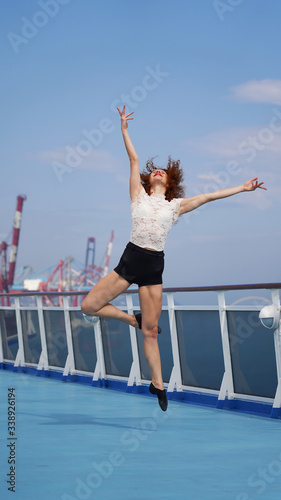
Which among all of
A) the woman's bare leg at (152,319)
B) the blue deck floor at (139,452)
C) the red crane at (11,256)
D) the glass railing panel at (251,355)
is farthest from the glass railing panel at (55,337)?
the red crane at (11,256)

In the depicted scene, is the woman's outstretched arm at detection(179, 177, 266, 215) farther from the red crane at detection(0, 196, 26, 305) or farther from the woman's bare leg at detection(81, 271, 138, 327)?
the red crane at detection(0, 196, 26, 305)

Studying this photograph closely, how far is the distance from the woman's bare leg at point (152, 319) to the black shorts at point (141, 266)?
0.06 meters

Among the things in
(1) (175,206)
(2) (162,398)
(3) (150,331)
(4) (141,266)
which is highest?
(1) (175,206)

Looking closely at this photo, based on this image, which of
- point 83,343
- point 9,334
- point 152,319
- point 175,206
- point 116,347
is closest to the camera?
point 175,206

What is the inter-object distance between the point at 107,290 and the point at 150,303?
0.93 ft

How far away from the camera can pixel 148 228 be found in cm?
480

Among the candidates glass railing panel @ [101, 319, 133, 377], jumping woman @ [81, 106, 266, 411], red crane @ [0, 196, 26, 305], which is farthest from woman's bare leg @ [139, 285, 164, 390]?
red crane @ [0, 196, 26, 305]

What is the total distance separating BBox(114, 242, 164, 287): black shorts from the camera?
480cm

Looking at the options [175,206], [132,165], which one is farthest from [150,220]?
[132,165]

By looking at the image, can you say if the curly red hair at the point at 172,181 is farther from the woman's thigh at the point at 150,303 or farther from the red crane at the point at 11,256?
the red crane at the point at 11,256

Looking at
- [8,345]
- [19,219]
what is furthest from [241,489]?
[19,219]

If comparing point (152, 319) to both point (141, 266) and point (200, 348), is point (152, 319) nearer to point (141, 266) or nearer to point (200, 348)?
point (141, 266)

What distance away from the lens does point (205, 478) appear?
Result: 13.4 ft

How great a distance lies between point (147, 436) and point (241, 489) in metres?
1.64
